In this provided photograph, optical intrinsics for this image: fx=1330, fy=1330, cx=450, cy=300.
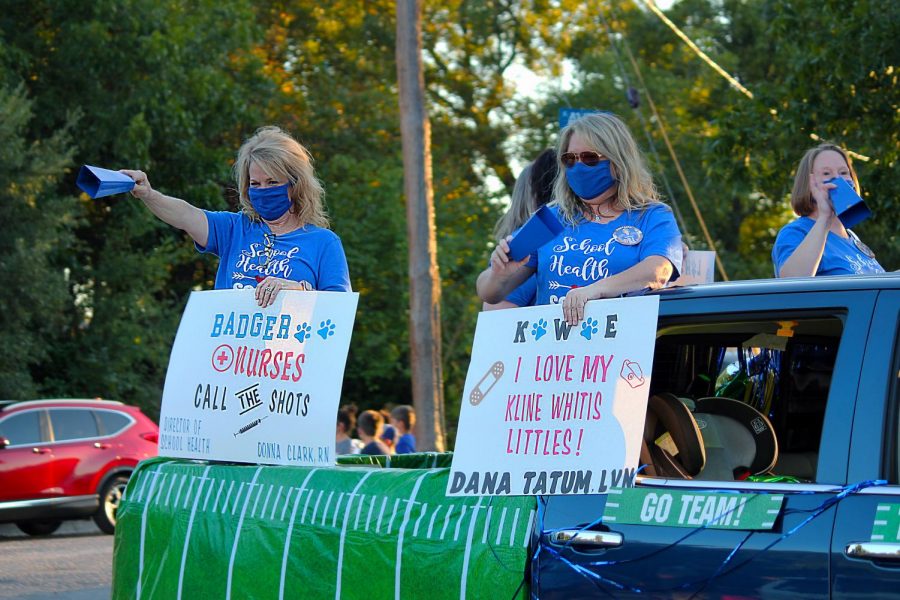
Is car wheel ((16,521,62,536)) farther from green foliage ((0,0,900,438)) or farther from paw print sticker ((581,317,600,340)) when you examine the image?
paw print sticker ((581,317,600,340))

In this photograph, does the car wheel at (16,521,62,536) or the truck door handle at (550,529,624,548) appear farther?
the car wheel at (16,521,62,536)

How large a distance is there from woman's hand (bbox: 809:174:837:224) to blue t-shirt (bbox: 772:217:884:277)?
0.06m

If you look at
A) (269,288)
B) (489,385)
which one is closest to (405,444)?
(269,288)

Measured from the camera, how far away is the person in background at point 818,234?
4.64 meters

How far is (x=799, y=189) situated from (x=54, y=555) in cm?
946

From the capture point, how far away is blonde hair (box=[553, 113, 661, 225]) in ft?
13.1

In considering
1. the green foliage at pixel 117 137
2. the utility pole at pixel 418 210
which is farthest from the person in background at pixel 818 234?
the green foliage at pixel 117 137

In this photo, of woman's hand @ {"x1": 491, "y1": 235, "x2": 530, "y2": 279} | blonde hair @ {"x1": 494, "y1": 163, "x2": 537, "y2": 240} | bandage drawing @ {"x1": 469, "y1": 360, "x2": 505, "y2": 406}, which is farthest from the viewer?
blonde hair @ {"x1": 494, "y1": 163, "x2": 537, "y2": 240}

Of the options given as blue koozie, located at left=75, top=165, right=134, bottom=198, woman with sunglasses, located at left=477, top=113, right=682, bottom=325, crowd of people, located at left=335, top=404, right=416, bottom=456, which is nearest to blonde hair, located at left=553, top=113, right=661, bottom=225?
woman with sunglasses, located at left=477, top=113, right=682, bottom=325

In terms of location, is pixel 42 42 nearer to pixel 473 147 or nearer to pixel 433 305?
pixel 433 305

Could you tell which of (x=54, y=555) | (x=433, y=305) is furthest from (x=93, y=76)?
(x=54, y=555)

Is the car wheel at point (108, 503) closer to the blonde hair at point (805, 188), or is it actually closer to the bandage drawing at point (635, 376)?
the blonde hair at point (805, 188)

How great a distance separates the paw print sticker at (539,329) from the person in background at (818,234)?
4.41 feet

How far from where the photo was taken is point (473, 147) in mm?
36406
